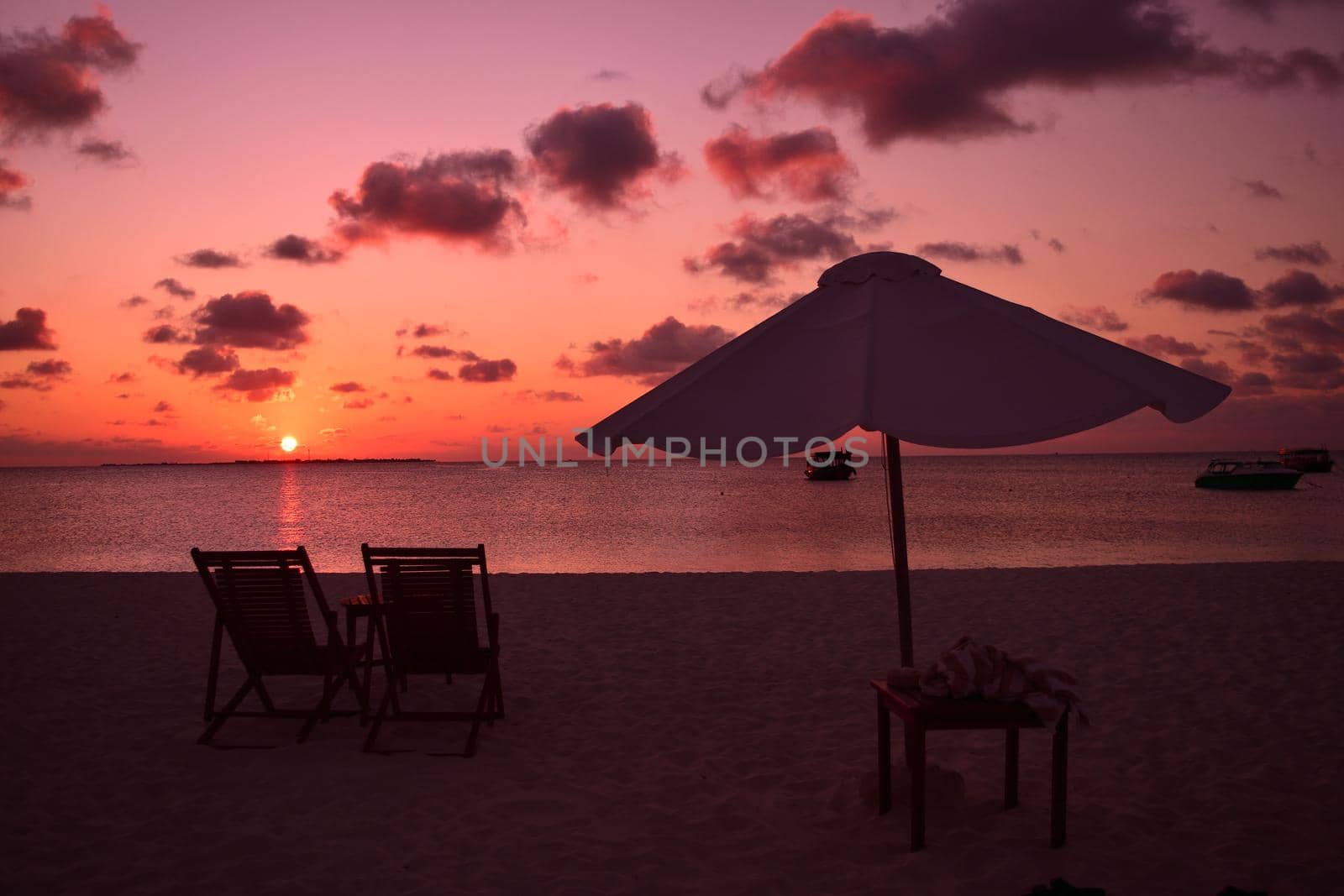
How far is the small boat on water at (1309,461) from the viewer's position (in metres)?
81.3

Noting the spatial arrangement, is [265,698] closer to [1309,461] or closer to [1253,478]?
[1253,478]

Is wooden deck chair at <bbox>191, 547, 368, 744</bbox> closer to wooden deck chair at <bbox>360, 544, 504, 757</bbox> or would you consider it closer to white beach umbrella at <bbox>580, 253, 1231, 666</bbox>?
wooden deck chair at <bbox>360, 544, 504, 757</bbox>

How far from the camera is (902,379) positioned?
3.13 metres

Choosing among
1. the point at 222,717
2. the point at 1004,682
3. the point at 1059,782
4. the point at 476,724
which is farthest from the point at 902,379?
the point at 222,717

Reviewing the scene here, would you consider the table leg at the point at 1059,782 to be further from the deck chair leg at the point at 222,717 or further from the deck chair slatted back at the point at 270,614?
the deck chair leg at the point at 222,717

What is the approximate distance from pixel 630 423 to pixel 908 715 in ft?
4.99

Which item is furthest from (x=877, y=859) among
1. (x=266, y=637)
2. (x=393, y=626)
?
(x=266, y=637)

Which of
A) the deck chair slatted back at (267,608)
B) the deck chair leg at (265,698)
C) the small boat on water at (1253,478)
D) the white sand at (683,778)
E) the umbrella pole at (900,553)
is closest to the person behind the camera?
the white sand at (683,778)

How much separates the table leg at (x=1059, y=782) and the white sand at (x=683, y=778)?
10 centimetres

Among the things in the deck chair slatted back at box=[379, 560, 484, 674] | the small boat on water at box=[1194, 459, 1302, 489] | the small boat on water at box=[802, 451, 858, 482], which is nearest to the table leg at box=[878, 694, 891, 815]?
the deck chair slatted back at box=[379, 560, 484, 674]

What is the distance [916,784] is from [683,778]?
57.5 inches

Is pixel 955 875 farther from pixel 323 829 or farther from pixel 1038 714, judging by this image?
pixel 323 829

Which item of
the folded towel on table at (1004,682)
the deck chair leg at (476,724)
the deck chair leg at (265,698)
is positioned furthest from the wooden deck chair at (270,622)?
the folded towel on table at (1004,682)

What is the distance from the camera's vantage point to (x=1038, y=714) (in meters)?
3.28
